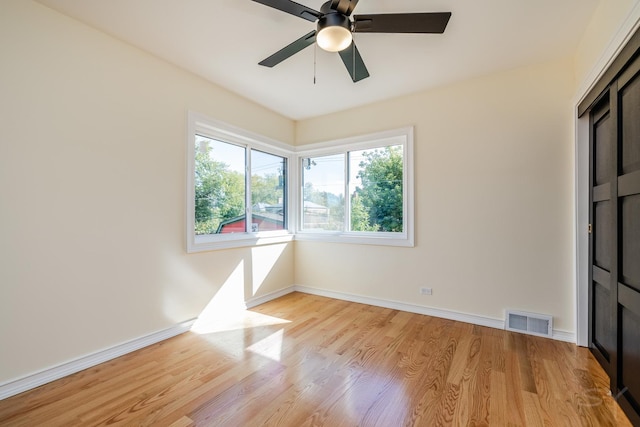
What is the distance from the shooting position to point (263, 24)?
2.07 meters

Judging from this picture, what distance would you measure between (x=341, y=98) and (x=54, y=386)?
365 cm

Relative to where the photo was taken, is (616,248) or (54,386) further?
(54,386)

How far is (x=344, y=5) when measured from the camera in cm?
153

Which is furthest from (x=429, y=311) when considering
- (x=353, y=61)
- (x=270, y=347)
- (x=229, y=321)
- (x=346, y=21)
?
(x=346, y=21)

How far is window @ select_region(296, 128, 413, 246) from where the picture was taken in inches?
132

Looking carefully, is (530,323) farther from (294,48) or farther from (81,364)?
(81,364)

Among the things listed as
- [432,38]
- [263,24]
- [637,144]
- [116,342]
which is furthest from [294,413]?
[432,38]

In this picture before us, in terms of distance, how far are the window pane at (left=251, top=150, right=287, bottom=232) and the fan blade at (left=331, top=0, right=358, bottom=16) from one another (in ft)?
7.58

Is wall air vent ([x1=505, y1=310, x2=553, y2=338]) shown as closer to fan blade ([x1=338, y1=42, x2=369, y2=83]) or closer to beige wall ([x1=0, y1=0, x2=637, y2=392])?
beige wall ([x1=0, y1=0, x2=637, y2=392])

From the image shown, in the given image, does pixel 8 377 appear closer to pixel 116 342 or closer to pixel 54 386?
pixel 54 386

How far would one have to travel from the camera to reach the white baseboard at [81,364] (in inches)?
70.6

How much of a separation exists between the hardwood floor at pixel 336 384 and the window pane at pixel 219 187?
1176 millimetres

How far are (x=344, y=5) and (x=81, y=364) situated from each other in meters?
3.04

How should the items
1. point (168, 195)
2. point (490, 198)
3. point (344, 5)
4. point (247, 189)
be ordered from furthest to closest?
point (247, 189) < point (490, 198) < point (168, 195) < point (344, 5)
